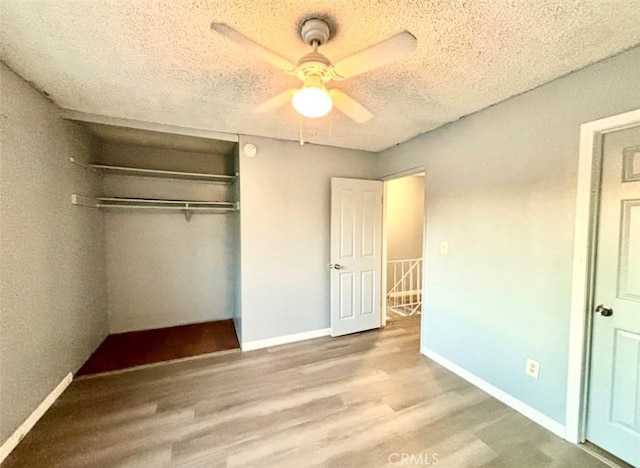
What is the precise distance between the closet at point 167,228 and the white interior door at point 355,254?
1217 millimetres

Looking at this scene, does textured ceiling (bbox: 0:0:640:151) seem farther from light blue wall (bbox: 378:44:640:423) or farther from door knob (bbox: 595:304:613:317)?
door knob (bbox: 595:304:613:317)

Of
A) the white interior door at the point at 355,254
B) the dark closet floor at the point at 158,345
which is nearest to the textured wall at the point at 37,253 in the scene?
the dark closet floor at the point at 158,345

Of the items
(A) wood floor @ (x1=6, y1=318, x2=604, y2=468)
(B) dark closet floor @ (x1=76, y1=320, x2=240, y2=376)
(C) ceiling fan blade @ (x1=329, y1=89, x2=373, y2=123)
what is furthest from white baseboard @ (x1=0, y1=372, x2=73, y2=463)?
(C) ceiling fan blade @ (x1=329, y1=89, x2=373, y2=123)

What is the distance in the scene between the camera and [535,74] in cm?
182

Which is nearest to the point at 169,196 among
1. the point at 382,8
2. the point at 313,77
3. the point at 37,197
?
the point at 37,197

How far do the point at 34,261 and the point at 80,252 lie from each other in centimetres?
80

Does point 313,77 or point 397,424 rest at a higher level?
point 313,77

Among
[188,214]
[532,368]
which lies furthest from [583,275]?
[188,214]

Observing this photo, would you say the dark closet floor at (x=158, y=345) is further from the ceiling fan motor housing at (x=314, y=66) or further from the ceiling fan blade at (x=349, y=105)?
the ceiling fan motor housing at (x=314, y=66)

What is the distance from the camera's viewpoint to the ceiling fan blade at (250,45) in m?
1.11

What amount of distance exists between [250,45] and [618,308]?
244cm

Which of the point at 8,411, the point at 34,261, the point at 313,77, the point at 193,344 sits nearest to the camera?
the point at 313,77

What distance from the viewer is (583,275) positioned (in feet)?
5.78

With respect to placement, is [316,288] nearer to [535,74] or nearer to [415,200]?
[535,74]
